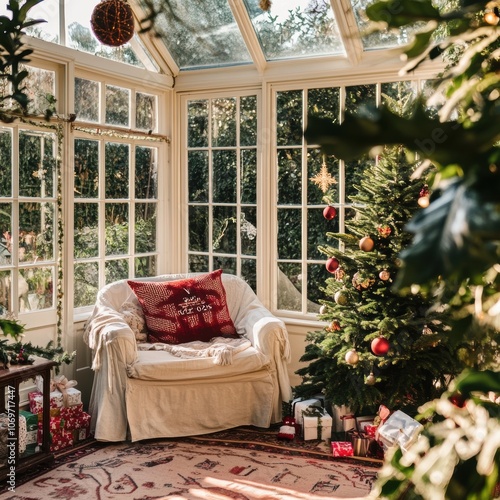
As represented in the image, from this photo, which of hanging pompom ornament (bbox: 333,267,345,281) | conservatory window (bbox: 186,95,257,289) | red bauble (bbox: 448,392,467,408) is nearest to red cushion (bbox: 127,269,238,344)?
conservatory window (bbox: 186,95,257,289)

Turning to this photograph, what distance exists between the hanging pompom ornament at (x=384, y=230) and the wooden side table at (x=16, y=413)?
1.97m

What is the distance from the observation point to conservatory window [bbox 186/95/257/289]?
5.27 metres

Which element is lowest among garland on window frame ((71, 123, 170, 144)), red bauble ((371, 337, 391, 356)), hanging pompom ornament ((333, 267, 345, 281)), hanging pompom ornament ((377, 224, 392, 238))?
red bauble ((371, 337, 391, 356))

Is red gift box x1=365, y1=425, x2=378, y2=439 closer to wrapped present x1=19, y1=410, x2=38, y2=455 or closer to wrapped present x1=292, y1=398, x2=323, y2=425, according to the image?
wrapped present x1=292, y1=398, x2=323, y2=425

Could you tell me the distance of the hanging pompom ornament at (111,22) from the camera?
13.6ft

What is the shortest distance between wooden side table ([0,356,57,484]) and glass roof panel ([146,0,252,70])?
2.52 m

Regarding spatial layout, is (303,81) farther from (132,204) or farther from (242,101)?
(132,204)

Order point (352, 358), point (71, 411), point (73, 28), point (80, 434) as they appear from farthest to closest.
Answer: point (73, 28)
point (80, 434)
point (71, 411)
point (352, 358)

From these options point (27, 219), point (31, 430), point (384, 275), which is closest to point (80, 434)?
point (31, 430)

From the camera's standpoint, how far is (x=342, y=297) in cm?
407

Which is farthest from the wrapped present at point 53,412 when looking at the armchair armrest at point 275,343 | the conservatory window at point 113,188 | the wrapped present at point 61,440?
the armchair armrest at point 275,343

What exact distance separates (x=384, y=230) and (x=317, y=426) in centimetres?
125

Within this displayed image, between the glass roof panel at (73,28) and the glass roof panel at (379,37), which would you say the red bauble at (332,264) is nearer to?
the glass roof panel at (379,37)

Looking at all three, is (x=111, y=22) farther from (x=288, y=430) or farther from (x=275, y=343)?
(x=288, y=430)
